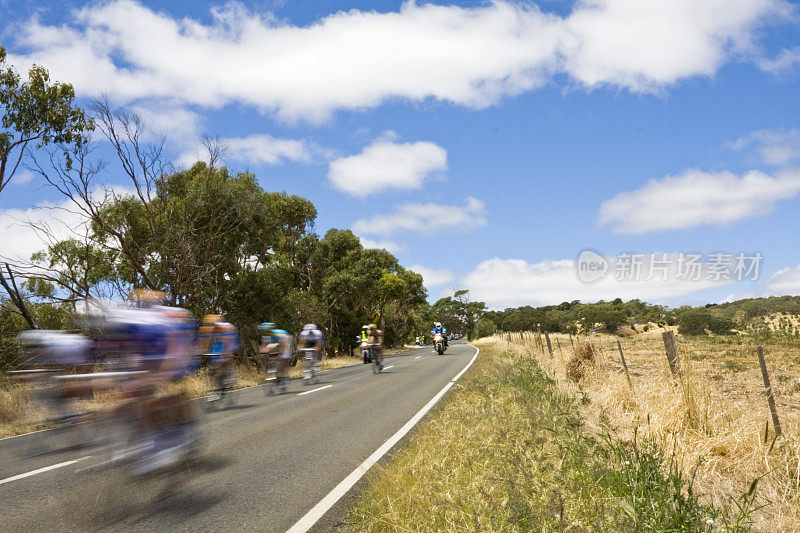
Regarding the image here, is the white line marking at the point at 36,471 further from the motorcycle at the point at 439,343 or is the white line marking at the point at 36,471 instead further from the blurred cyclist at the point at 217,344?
the motorcycle at the point at 439,343

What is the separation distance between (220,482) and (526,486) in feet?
10.6

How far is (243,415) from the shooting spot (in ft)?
35.3

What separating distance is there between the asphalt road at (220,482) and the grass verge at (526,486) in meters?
0.56

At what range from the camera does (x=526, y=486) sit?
4.75 meters

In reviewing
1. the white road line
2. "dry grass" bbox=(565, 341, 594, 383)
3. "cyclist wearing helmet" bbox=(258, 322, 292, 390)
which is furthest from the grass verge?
"cyclist wearing helmet" bbox=(258, 322, 292, 390)

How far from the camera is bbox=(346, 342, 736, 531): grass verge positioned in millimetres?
3928

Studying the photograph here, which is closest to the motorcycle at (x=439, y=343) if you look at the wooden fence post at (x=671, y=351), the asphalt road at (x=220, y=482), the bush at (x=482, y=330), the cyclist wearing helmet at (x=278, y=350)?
the cyclist wearing helmet at (x=278, y=350)

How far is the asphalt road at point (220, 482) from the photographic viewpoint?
4.65m

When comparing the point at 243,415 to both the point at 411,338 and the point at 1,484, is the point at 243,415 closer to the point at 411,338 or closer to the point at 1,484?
the point at 1,484

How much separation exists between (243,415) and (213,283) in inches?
664

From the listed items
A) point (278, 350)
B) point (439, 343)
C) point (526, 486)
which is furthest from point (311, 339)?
point (439, 343)

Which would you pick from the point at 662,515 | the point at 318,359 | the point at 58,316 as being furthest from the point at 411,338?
the point at 662,515

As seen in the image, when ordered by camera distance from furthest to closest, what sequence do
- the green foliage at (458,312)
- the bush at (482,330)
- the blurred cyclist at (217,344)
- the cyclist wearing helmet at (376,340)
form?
1. the green foliage at (458,312)
2. the bush at (482,330)
3. the cyclist wearing helmet at (376,340)
4. the blurred cyclist at (217,344)

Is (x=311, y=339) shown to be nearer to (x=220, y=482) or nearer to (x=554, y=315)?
(x=220, y=482)
